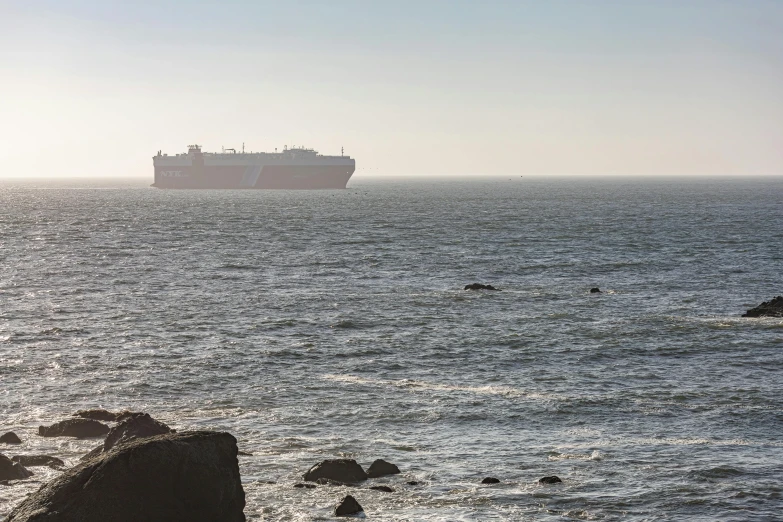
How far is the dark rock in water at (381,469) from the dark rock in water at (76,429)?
25.0 feet

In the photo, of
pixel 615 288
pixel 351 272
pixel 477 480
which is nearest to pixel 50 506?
pixel 477 480

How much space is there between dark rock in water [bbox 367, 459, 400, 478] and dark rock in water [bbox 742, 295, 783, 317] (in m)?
26.8

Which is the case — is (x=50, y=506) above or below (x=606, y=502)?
above

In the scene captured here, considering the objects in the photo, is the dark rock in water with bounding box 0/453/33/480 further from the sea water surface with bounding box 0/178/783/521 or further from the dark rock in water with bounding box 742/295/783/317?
the dark rock in water with bounding box 742/295/783/317

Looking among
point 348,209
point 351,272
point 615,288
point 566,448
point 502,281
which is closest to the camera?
point 566,448

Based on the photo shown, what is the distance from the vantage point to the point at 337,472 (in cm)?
2059

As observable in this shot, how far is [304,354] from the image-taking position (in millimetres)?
35031

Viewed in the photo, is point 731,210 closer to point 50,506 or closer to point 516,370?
point 516,370

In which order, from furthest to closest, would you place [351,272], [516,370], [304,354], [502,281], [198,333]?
[351,272] → [502,281] → [198,333] → [304,354] → [516,370]

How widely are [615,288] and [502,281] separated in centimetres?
702

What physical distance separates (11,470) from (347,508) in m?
7.56

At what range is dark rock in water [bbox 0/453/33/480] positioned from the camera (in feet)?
66.4

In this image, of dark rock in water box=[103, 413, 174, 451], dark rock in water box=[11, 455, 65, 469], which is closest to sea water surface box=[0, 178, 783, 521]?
dark rock in water box=[11, 455, 65, 469]

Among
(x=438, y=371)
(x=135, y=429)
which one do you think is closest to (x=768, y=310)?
(x=438, y=371)
